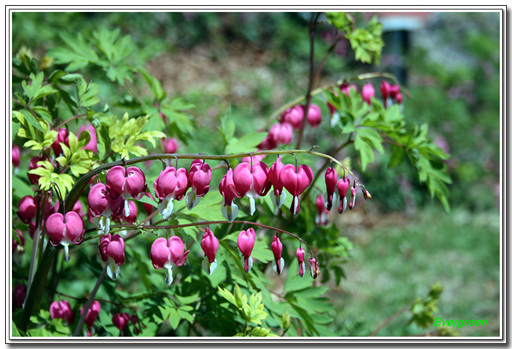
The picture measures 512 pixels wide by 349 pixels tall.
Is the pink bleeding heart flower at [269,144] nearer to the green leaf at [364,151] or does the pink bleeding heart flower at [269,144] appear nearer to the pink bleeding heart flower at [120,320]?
the green leaf at [364,151]

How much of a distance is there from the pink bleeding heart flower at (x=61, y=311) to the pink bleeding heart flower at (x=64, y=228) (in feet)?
1.81

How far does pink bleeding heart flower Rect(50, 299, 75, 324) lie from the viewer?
1.81 metres

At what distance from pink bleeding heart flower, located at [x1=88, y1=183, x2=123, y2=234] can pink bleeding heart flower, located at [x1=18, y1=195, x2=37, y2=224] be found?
396mm

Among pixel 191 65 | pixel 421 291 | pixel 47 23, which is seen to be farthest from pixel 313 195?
pixel 191 65

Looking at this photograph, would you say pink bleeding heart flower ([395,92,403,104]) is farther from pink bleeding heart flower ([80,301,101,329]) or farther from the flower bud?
pink bleeding heart flower ([80,301,101,329])

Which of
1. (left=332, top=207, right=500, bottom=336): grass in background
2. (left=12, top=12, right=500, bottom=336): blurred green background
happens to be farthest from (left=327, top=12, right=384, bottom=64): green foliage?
(left=12, top=12, right=500, bottom=336): blurred green background

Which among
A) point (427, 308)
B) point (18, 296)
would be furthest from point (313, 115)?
point (18, 296)

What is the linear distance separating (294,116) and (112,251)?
3.42 feet

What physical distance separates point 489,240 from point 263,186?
469cm

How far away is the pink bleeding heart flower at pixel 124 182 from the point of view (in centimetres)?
129

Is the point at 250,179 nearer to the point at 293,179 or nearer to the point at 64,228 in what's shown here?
the point at 293,179

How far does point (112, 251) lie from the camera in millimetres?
1352

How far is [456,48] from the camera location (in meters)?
7.92

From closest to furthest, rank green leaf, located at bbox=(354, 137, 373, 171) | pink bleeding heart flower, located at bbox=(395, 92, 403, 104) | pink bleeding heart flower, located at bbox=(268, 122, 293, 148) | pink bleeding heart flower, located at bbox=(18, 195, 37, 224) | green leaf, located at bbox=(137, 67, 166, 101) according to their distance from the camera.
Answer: pink bleeding heart flower, located at bbox=(18, 195, 37, 224), green leaf, located at bbox=(354, 137, 373, 171), pink bleeding heart flower, located at bbox=(268, 122, 293, 148), green leaf, located at bbox=(137, 67, 166, 101), pink bleeding heart flower, located at bbox=(395, 92, 403, 104)
